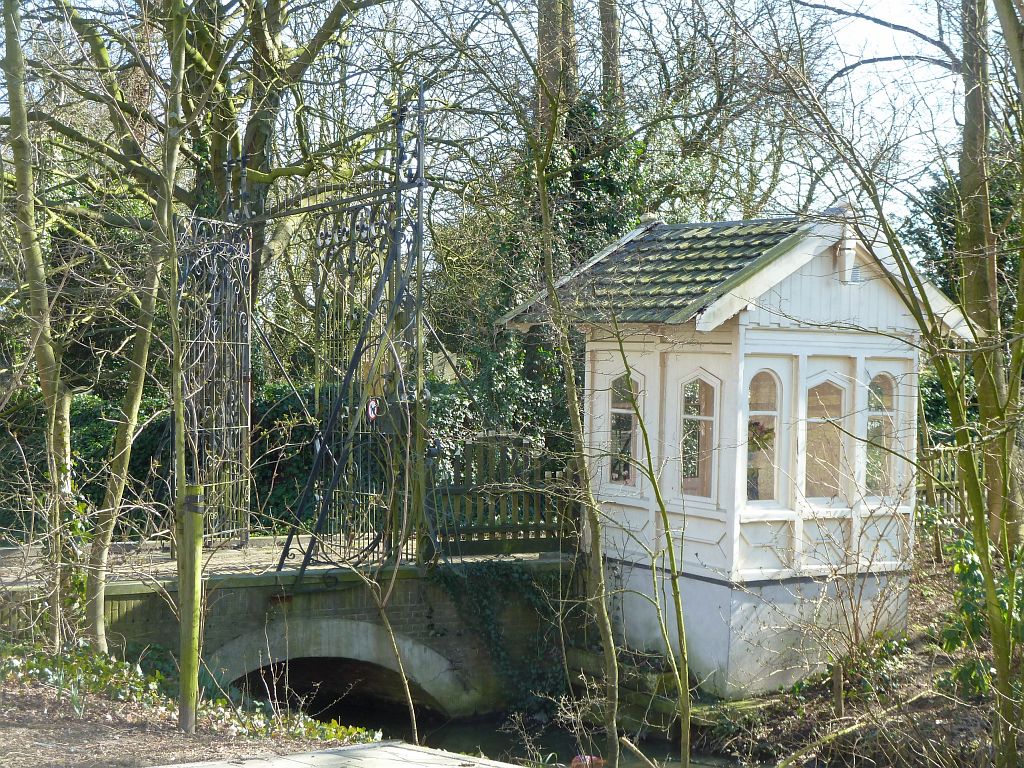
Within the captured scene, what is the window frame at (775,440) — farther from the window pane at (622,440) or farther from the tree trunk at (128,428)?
the tree trunk at (128,428)

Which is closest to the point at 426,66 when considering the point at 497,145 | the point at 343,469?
the point at 497,145

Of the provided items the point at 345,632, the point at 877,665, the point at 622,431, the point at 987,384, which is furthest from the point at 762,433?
the point at 345,632

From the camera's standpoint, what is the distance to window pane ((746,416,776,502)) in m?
10.9

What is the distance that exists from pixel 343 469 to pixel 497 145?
5364mm

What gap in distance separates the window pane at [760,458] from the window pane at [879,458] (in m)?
1.20

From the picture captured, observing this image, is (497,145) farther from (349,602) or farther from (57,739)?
(57,739)

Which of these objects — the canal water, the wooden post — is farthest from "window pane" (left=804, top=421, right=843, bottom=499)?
the wooden post

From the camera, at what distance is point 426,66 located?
1463cm

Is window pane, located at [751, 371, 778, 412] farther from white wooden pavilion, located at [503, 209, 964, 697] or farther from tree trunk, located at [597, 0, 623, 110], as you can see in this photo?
tree trunk, located at [597, 0, 623, 110]

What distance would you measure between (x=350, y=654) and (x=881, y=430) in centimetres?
607

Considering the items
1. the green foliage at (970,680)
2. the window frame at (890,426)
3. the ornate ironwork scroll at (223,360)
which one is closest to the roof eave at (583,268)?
the ornate ironwork scroll at (223,360)

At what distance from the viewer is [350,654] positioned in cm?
1110

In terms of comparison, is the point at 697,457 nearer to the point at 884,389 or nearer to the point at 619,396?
the point at 619,396

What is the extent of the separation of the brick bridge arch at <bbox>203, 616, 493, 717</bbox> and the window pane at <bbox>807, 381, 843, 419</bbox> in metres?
4.57
